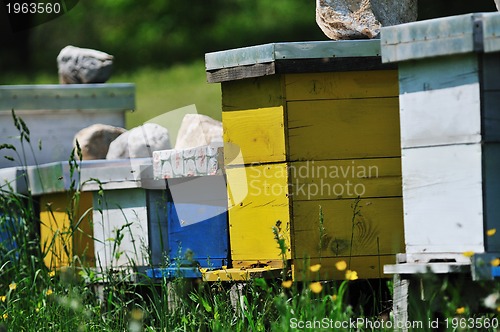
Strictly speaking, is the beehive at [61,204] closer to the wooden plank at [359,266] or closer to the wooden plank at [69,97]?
the wooden plank at [69,97]

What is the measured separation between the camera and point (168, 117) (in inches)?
219

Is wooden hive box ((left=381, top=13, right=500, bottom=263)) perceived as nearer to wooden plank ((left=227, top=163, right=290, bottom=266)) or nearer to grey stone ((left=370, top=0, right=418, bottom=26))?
wooden plank ((left=227, top=163, right=290, bottom=266))

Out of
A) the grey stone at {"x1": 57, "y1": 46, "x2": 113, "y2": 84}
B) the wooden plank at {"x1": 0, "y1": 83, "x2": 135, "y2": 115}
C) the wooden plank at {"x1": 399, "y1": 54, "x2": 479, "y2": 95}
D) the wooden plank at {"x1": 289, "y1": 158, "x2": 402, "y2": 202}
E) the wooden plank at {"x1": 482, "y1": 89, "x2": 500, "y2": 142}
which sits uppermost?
the grey stone at {"x1": 57, "y1": 46, "x2": 113, "y2": 84}

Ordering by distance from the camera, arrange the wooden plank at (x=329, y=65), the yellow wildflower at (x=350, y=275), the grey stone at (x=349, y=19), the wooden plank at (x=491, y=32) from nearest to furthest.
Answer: the yellow wildflower at (x=350, y=275)
the wooden plank at (x=491, y=32)
the wooden plank at (x=329, y=65)
the grey stone at (x=349, y=19)

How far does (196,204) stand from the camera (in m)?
3.82

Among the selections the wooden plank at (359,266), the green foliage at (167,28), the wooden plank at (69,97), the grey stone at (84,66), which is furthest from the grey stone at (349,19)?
the green foliage at (167,28)

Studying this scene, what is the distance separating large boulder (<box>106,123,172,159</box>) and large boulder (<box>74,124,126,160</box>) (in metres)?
0.35

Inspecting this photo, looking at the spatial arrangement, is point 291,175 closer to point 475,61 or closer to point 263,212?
point 263,212

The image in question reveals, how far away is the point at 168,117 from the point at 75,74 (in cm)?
75

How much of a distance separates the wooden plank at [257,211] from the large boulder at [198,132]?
906 millimetres

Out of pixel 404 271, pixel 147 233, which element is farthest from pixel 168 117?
pixel 404 271

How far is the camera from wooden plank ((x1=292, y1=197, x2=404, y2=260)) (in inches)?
131

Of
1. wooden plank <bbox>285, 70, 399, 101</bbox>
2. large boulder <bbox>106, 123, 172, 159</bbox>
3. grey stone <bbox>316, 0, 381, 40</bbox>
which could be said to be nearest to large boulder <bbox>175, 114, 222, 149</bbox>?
large boulder <bbox>106, 123, 172, 159</bbox>

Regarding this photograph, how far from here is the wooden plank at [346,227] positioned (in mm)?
3320
